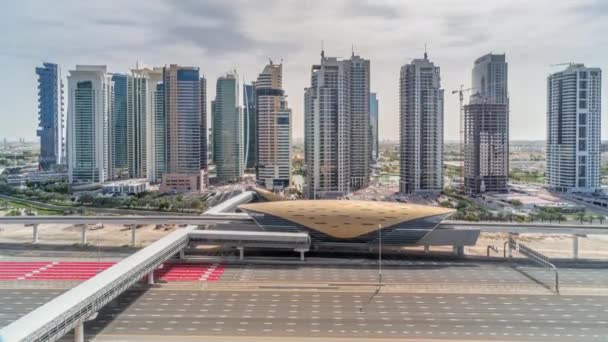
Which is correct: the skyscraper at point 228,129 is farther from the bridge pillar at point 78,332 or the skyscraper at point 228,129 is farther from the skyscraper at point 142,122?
the bridge pillar at point 78,332

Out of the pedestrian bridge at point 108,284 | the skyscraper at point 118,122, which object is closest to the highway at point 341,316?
the pedestrian bridge at point 108,284

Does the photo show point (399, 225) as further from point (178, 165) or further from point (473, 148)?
point (178, 165)

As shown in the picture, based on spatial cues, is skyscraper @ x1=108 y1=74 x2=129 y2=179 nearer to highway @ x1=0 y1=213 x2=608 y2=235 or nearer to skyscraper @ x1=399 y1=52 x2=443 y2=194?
highway @ x1=0 y1=213 x2=608 y2=235

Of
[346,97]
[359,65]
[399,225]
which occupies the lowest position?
[399,225]

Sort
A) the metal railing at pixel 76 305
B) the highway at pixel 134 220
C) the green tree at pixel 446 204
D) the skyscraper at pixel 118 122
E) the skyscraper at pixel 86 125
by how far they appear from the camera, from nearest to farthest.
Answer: the metal railing at pixel 76 305 < the highway at pixel 134 220 < the green tree at pixel 446 204 < the skyscraper at pixel 86 125 < the skyscraper at pixel 118 122

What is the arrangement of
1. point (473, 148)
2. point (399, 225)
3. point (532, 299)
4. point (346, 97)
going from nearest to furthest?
point (532, 299), point (399, 225), point (346, 97), point (473, 148)

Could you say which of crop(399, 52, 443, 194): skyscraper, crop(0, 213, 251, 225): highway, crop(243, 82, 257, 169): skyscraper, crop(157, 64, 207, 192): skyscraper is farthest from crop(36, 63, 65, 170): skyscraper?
crop(399, 52, 443, 194): skyscraper

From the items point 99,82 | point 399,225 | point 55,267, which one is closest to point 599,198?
point 399,225
